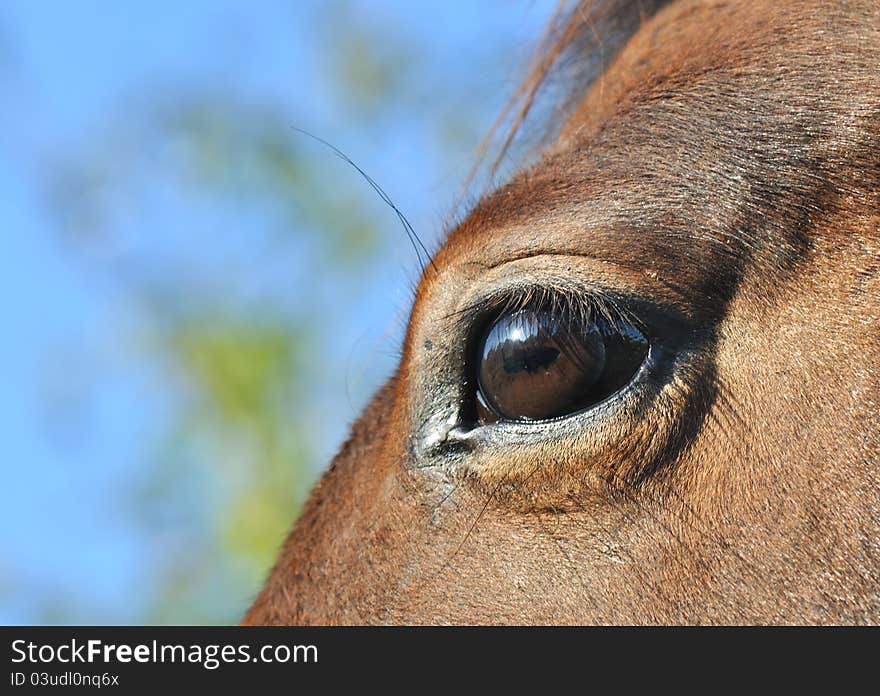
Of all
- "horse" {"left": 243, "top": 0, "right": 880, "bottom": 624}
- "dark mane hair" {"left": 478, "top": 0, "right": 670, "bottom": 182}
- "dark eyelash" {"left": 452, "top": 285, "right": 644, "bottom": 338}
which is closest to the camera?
"horse" {"left": 243, "top": 0, "right": 880, "bottom": 624}

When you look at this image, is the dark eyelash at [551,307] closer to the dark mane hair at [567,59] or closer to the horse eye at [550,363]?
the horse eye at [550,363]

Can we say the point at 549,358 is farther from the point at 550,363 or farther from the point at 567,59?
the point at 567,59

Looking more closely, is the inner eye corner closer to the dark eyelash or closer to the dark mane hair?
the dark eyelash

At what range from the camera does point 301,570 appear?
267 centimetres

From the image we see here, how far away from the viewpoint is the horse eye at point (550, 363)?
2.26 meters

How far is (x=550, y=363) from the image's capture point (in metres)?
2.33

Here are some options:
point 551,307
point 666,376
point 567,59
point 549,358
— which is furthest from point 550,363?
point 567,59

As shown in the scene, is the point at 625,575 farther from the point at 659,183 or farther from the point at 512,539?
the point at 659,183

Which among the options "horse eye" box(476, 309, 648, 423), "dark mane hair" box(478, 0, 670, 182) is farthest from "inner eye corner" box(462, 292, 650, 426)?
"dark mane hair" box(478, 0, 670, 182)

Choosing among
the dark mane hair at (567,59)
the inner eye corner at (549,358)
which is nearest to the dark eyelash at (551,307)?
the inner eye corner at (549,358)

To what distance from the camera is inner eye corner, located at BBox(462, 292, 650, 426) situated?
2256 mm
